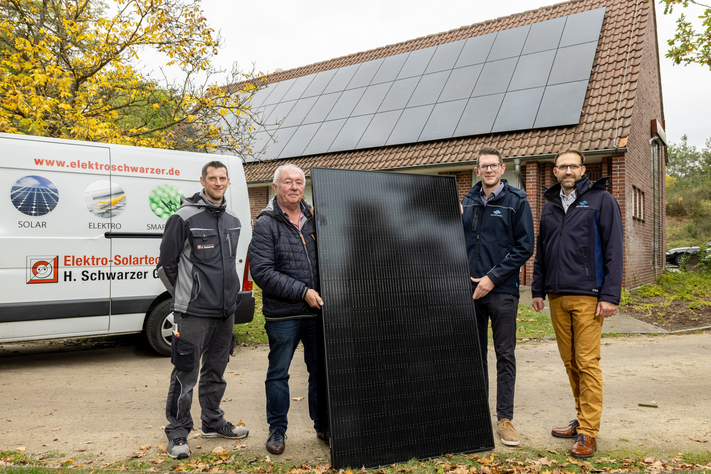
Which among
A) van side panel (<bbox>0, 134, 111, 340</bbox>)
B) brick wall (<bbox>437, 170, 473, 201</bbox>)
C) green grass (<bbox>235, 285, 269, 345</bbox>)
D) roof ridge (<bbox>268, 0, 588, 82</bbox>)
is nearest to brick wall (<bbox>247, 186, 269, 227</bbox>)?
roof ridge (<bbox>268, 0, 588, 82</bbox>)

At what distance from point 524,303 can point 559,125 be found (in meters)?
4.10

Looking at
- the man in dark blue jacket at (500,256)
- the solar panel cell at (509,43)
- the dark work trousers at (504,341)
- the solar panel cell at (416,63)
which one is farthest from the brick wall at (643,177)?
the dark work trousers at (504,341)

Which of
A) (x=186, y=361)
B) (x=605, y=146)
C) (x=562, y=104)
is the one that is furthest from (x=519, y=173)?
(x=186, y=361)

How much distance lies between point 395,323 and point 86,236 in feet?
12.5

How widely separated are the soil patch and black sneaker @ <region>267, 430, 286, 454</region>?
24.5ft

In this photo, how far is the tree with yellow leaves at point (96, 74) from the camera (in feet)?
27.7

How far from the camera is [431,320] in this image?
364 cm

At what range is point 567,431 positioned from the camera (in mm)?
3873

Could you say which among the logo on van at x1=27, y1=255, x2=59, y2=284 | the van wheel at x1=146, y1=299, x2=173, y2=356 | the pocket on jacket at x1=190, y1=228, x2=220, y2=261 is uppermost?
the pocket on jacket at x1=190, y1=228, x2=220, y2=261

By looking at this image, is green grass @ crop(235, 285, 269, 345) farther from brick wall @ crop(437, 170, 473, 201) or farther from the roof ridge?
the roof ridge

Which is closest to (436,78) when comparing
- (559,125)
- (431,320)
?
(559,125)

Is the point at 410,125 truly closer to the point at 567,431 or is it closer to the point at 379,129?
the point at 379,129

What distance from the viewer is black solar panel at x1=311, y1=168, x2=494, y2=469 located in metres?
3.33

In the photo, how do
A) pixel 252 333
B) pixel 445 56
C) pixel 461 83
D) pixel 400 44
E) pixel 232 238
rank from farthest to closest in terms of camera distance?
pixel 400 44, pixel 445 56, pixel 461 83, pixel 252 333, pixel 232 238
